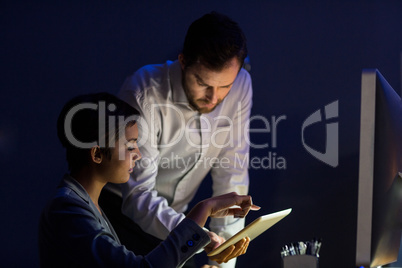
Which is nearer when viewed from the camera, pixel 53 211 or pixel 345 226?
pixel 53 211

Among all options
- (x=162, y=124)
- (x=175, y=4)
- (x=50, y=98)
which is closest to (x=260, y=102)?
(x=175, y=4)

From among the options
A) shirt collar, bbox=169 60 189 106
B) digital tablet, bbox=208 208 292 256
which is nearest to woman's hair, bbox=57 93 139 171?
digital tablet, bbox=208 208 292 256

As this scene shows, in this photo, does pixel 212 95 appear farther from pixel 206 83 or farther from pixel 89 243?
pixel 89 243

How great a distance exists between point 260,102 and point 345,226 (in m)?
0.74

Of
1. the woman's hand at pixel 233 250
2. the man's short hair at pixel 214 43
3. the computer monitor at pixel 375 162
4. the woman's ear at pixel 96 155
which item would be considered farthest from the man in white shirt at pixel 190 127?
the computer monitor at pixel 375 162

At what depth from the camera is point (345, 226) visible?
8.27 feet

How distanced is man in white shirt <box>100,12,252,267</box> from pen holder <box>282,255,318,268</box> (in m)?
0.54

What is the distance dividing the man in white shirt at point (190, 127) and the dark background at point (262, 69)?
2.07 feet

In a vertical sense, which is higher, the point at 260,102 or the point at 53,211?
the point at 260,102

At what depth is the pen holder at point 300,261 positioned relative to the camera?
1.14 metres

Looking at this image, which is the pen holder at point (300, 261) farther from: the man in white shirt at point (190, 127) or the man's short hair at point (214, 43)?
the man's short hair at point (214, 43)

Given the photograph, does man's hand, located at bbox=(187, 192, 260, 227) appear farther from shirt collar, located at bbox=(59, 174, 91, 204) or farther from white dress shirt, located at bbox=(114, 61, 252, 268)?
white dress shirt, located at bbox=(114, 61, 252, 268)

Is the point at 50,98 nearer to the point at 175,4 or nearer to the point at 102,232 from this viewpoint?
the point at 175,4

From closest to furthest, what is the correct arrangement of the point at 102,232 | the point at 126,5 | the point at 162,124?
the point at 102,232, the point at 162,124, the point at 126,5
